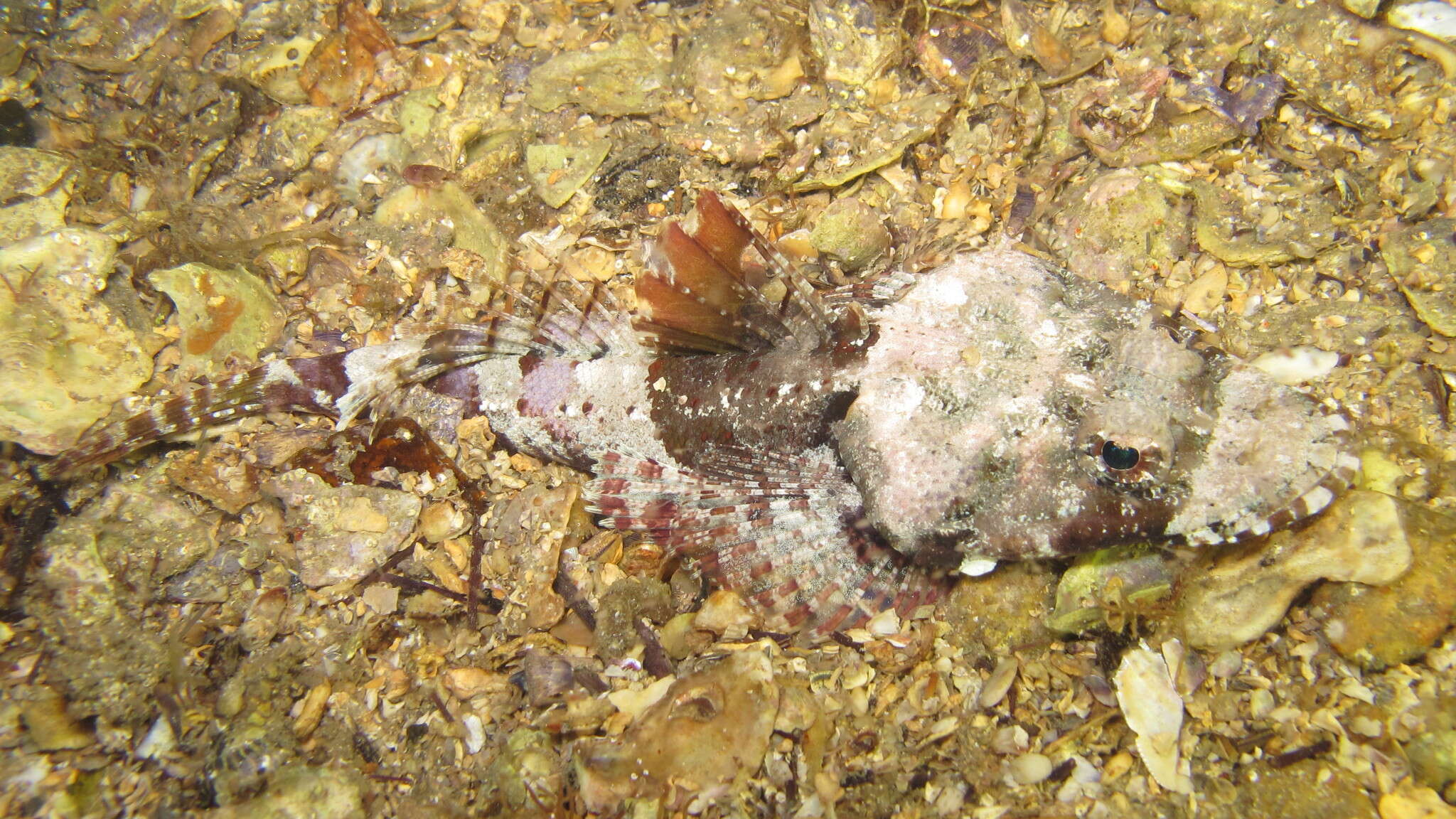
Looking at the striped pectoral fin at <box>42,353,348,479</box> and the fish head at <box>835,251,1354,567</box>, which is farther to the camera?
the striped pectoral fin at <box>42,353,348,479</box>

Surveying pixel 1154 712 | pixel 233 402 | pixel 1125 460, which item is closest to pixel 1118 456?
pixel 1125 460

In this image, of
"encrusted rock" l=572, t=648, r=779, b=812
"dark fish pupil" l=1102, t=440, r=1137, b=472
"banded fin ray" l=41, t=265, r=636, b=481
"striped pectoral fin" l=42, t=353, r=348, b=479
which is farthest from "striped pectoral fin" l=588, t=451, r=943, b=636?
"striped pectoral fin" l=42, t=353, r=348, b=479

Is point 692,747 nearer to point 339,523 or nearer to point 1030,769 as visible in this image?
point 1030,769

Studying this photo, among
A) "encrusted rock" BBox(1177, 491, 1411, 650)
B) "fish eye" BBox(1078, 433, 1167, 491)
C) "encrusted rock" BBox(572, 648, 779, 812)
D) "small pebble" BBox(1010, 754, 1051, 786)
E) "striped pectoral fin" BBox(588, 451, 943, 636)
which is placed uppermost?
"fish eye" BBox(1078, 433, 1167, 491)

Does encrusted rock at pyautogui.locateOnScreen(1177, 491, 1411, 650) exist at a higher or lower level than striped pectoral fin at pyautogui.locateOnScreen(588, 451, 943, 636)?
higher

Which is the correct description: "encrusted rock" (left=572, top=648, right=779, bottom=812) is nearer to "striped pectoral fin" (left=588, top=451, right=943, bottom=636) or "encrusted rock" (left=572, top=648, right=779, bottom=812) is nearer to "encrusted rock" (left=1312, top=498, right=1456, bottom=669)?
"striped pectoral fin" (left=588, top=451, right=943, bottom=636)

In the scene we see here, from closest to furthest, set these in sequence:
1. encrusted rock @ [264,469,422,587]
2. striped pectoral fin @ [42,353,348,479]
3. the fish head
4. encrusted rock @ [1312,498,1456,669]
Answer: encrusted rock @ [1312,498,1456,669]
the fish head
encrusted rock @ [264,469,422,587]
striped pectoral fin @ [42,353,348,479]

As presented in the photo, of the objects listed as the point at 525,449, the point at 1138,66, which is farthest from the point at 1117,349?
the point at 525,449

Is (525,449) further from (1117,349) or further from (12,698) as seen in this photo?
(1117,349)
